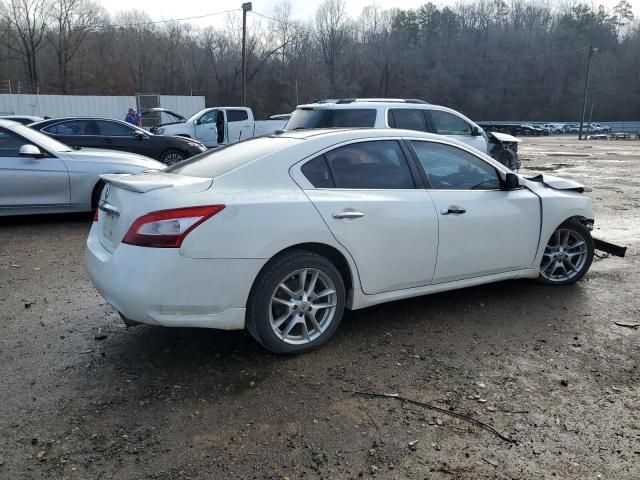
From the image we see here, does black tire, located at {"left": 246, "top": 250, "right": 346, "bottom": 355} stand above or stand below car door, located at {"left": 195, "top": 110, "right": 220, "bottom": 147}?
below

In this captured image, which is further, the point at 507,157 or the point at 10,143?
the point at 507,157

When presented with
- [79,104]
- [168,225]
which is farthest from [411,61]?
[168,225]

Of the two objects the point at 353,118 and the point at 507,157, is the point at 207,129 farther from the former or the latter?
the point at 353,118

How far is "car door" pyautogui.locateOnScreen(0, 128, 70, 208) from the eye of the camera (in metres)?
7.46

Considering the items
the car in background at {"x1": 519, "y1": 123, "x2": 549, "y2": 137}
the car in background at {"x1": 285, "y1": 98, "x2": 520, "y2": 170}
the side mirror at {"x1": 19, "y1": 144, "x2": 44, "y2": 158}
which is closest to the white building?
the car in background at {"x1": 285, "y1": 98, "x2": 520, "y2": 170}

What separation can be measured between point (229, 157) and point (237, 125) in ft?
53.0

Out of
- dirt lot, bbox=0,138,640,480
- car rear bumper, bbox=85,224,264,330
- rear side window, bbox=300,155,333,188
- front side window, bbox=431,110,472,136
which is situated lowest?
dirt lot, bbox=0,138,640,480

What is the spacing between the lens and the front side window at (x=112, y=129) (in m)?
12.1

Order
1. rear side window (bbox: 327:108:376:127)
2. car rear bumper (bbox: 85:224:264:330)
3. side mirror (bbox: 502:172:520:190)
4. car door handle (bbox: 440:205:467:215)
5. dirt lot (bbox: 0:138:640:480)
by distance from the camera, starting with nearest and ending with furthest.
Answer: dirt lot (bbox: 0:138:640:480) → car rear bumper (bbox: 85:224:264:330) → car door handle (bbox: 440:205:467:215) → side mirror (bbox: 502:172:520:190) → rear side window (bbox: 327:108:376:127)

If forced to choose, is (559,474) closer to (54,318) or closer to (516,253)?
(516,253)

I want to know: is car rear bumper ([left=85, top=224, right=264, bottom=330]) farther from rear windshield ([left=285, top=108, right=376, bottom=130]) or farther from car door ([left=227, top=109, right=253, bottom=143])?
car door ([left=227, top=109, right=253, bottom=143])

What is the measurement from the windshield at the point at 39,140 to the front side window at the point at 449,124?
6114 millimetres

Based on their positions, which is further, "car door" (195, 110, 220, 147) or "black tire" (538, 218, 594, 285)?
"car door" (195, 110, 220, 147)

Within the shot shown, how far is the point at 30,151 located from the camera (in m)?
7.46
